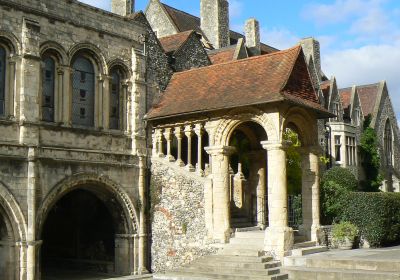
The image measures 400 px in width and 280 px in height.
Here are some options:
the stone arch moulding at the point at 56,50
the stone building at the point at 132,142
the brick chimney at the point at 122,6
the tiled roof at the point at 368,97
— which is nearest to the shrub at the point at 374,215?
the stone building at the point at 132,142

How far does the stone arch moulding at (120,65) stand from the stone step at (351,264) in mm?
8330

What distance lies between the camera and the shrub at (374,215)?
19.7m

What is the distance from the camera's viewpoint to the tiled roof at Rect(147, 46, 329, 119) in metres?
17.2

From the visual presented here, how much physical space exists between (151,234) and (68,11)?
25.3 ft

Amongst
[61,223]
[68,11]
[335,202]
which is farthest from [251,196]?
[68,11]

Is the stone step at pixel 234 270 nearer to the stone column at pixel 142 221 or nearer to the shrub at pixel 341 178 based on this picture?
the stone column at pixel 142 221

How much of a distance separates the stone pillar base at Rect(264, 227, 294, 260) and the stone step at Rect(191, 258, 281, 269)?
41 centimetres

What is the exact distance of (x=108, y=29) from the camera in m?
19.0

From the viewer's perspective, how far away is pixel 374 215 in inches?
776

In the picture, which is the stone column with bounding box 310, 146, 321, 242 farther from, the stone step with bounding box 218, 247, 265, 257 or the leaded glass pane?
the leaded glass pane

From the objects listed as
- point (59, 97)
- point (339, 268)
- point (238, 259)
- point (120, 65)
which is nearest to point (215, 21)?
point (120, 65)

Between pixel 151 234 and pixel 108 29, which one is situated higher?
pixel 108 29

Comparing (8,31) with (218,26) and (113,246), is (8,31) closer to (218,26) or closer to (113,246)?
(113,246)

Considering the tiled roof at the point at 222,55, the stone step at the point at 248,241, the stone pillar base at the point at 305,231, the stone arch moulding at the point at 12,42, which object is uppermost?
the tiled roof at the point at 222,55
